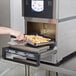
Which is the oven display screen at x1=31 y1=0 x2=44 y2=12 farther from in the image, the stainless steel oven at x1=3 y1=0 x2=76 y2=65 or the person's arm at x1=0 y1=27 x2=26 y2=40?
the person's arm at x1=0 y1=27 x2=26 y2=40

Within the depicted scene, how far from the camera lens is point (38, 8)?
118 cm

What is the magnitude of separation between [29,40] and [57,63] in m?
0.22

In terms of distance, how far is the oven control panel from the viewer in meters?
1.15

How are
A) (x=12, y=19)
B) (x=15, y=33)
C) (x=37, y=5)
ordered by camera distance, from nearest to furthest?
(x=37, y=5) < (x=15, y=33) < (x=12, y=19)

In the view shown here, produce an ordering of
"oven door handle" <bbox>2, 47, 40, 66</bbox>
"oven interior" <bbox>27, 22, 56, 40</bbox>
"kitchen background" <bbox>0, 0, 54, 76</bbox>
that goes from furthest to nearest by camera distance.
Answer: "kitchen background" <bbox>0, 0, 54, 76</bbox> → "oven interior" <bbox>27, 22, 56, 40</bbox> → "oven door handle" <bbox>2, 47, 40, 66</bbox>

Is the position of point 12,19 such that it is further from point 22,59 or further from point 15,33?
point 22,59

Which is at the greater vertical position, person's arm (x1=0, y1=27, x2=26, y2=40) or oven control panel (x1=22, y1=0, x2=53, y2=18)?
oven control panel (x1=22, y1=0, x2=53, y2=18)

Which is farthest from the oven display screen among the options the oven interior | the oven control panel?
the oven interior

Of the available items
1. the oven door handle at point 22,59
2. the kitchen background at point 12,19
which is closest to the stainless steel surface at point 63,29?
the oven door handle at point 22,59

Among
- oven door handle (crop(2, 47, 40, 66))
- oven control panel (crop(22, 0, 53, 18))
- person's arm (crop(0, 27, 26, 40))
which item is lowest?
oven door handle (crop(2, 47, 40, 66))

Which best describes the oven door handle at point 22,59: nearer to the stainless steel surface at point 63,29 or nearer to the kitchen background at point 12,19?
the stainless steel surface at point 63,29

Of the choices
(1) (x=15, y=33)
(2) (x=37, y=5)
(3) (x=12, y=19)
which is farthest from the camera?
(3) (x=12, y=19)

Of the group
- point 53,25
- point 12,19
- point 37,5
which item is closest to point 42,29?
point 53,25

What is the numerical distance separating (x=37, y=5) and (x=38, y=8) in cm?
2
